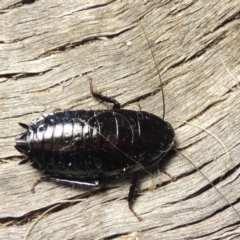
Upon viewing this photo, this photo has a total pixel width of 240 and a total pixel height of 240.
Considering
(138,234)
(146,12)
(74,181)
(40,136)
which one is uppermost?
(146,12)

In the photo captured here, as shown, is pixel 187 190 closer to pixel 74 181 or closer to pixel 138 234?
pixel 138 234

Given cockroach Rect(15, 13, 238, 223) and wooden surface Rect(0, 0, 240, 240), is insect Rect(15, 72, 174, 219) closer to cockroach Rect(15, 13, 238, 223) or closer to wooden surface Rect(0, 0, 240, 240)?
cockroach Rect(15, 13, 238, 223)

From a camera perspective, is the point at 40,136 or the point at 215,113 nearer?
the point at 40,136

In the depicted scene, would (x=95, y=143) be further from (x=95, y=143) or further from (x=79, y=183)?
(x=79, y=183)

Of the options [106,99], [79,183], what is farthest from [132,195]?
[106,99]

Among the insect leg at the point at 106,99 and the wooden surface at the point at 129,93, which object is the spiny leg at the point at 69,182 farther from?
the insect leg at the point at 106,99

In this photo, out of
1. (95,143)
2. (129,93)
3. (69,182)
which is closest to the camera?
(95,143)

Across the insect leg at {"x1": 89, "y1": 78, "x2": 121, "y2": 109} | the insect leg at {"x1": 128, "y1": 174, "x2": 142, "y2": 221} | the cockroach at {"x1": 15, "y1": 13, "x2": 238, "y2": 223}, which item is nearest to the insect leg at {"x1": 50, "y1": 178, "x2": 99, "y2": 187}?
the cockroach at {"x1": 15, "y1": 13, "x2": 238, "y2": 223}

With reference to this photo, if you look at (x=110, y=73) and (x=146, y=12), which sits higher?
(x=146, y=12)

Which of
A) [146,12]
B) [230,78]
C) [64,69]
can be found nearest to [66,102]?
[64,69]
